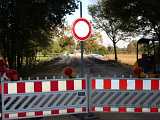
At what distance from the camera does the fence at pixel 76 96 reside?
10492 millimetres

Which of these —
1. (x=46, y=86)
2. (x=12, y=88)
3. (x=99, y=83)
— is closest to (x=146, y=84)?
(x=99, y=83)

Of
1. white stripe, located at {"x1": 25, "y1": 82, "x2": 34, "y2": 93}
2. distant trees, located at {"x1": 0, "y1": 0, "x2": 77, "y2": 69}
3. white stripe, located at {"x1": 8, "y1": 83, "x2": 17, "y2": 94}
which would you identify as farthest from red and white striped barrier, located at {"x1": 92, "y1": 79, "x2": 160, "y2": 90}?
distant trees, located at {"x1": 0, "y1": 0, "x2": 77, "y2": 69}

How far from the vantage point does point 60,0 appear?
29.0m

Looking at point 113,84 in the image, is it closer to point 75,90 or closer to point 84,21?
point 75,90

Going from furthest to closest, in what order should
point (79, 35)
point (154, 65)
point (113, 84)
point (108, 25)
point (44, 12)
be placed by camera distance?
point (108, 25) → point (44, 12) → point (154, 65) → point (79, 35) → point (113, 84)

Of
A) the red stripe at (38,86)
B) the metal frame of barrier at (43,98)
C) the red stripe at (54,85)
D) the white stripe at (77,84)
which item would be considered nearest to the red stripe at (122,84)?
the metal frame of barrier at (43,98)

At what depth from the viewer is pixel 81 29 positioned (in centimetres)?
1161

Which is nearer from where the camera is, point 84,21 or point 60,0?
point 84,21

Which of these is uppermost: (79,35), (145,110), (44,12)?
(44,12)

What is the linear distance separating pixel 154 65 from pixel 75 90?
16.1m

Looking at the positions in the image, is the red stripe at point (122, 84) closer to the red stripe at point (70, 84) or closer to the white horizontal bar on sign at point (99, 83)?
the white horizontal bar on sign at point (99, 83)

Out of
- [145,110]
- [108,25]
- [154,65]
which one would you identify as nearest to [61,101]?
[145,110]

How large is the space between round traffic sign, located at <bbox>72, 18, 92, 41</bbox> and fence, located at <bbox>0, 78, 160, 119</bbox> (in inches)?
47.1

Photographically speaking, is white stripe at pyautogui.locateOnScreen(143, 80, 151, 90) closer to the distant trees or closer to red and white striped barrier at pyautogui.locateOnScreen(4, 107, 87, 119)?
red and white striped barrier at pyautogui.locateOnScreen(4, 107, 87, 119)
